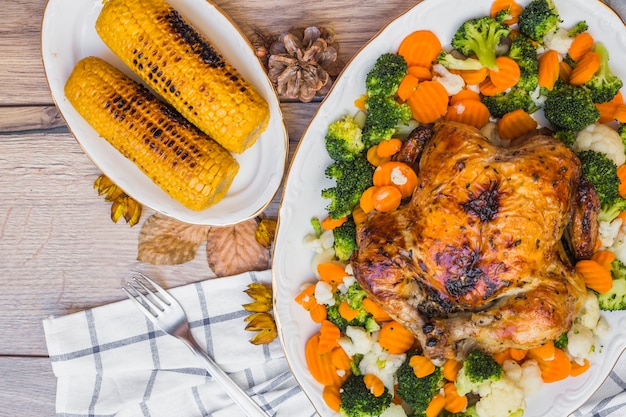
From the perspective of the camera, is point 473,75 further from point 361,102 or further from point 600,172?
point 600,172

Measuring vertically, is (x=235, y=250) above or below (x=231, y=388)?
above

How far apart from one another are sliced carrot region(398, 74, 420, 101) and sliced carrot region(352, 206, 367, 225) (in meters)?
0.64

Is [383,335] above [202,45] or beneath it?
beneath

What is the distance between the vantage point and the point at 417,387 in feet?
9.88

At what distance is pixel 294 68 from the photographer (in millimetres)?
3119

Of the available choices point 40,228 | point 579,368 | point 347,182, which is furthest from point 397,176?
point 40,228

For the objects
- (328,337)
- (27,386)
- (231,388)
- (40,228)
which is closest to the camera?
(328,337)

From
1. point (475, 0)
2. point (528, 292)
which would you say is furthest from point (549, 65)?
point (528, 292)

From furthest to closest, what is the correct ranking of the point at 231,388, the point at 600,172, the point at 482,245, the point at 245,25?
the point at 231,388 < the point at 245,25 < the point at 600,172 < the point at 482,245

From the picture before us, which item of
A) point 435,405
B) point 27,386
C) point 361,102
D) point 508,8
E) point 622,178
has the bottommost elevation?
point 27,386

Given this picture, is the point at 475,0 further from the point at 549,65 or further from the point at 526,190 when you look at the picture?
the point at 526,190

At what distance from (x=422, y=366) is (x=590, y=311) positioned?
899mm

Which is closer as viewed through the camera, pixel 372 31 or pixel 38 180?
pixel 372 31

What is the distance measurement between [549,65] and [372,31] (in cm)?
95
